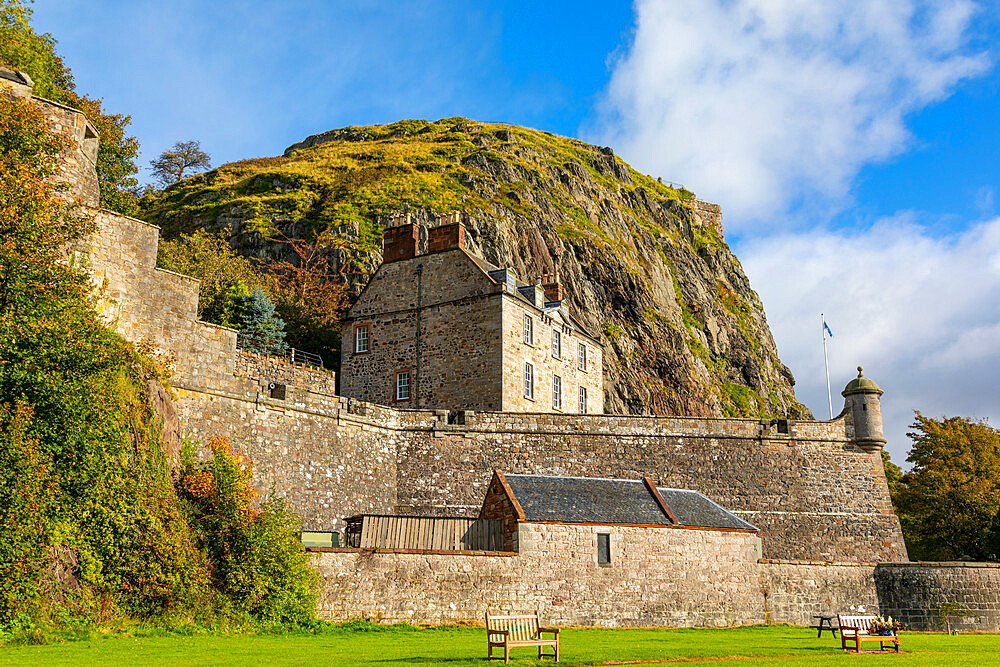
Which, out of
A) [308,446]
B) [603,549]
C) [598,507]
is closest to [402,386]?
[308,446]

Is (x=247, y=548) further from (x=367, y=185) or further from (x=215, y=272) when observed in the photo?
(x=367, y=185)

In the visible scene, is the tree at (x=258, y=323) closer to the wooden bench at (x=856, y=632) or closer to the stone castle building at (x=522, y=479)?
the stone castle building at (x=522, y=479)

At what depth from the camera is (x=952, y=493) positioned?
145 ft

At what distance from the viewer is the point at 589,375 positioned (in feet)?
156

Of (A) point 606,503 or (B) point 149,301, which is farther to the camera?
(A) point 606,503

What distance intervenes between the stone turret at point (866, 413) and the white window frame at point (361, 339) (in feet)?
73.6

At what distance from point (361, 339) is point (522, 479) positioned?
16.6m

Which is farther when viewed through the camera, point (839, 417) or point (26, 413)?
point (839, 417)

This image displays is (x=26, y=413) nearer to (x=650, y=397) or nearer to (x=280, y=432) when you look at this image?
(x=280, y=432)

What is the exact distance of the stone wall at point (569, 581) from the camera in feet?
79.0

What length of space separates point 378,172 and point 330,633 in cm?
4900

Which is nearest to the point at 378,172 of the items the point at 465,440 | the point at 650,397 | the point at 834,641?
the point at 650,397

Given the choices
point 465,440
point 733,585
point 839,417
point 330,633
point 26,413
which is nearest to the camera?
point 26,413

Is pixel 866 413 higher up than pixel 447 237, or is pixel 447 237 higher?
pixel 447 237
